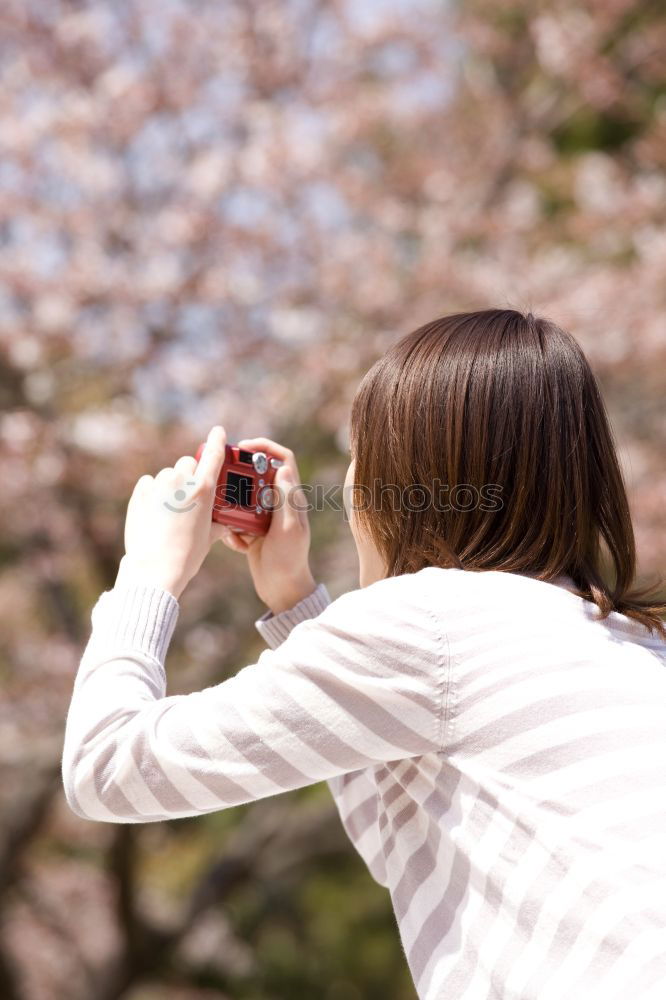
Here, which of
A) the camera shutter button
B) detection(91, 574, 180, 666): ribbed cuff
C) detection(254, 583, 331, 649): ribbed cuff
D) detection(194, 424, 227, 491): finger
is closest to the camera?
detection(91, 574, 180, 666): ribbed cuff

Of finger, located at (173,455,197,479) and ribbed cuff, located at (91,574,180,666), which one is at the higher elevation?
finger, located at (173,455,197,479)

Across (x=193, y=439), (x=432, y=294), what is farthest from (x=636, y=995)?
(x=432, y=294)

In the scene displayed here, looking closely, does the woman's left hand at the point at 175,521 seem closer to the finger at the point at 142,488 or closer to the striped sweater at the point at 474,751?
the finger at the point at 142,488

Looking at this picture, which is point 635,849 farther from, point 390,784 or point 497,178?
point 497,178

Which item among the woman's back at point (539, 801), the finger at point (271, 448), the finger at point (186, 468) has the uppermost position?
the finger at point (271, 448)

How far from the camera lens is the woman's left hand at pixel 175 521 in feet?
3.23

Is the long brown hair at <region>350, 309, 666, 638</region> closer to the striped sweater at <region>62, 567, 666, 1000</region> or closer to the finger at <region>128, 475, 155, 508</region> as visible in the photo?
the striped sweater at <region>62, 567, 666, 1000</region>

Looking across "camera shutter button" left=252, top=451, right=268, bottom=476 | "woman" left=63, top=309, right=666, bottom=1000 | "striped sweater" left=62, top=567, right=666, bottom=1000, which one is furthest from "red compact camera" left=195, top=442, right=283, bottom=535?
"striped sweater" left=62, top=567, right=666, bottom=1000

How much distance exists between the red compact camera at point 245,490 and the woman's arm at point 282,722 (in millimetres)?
308

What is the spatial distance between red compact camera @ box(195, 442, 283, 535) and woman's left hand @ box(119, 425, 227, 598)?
35 mm

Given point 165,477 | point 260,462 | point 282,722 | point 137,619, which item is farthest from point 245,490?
point 282,722

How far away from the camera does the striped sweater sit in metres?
0.79

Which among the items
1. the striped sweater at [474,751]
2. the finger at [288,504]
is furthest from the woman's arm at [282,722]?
the finger at [288,504]

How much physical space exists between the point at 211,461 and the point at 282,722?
338mm
